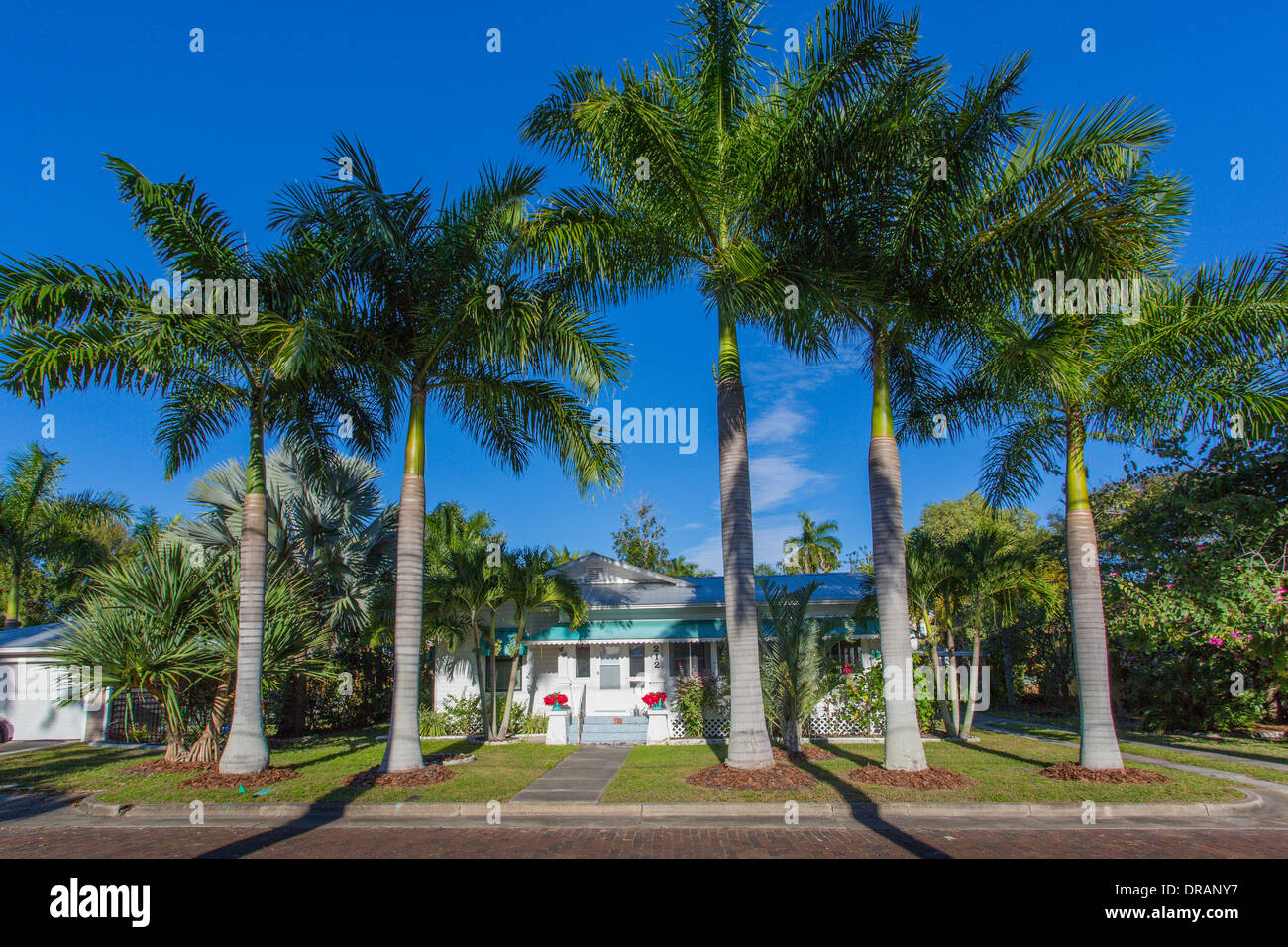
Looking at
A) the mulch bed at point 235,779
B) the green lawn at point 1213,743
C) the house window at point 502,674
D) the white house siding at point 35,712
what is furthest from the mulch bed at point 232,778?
the green lawn at point 1213,743

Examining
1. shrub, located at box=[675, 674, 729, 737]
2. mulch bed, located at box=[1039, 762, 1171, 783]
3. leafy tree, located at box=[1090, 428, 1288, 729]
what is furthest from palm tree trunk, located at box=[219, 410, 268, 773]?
leafy tree, located at box=[1090, 428, 1288, 729]

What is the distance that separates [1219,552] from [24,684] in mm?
28553

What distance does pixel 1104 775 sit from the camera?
10250 millimetres

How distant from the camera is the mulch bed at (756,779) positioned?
32.3 ft

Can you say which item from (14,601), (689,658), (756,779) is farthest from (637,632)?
(14,601)

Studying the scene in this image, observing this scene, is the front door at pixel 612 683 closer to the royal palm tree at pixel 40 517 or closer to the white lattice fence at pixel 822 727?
the white lattice fence at pixel 822 727

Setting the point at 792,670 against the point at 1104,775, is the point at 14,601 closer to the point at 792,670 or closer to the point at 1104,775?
the point at 792,670

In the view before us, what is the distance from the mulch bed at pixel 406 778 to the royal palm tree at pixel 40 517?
21605 millimetres

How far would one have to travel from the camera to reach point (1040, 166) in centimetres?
1023

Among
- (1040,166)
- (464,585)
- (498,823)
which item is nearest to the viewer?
(498,823)

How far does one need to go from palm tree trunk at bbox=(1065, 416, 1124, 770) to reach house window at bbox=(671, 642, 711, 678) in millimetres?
9099

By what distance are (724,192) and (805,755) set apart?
10095 mm

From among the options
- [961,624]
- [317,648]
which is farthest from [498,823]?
[961,624]
